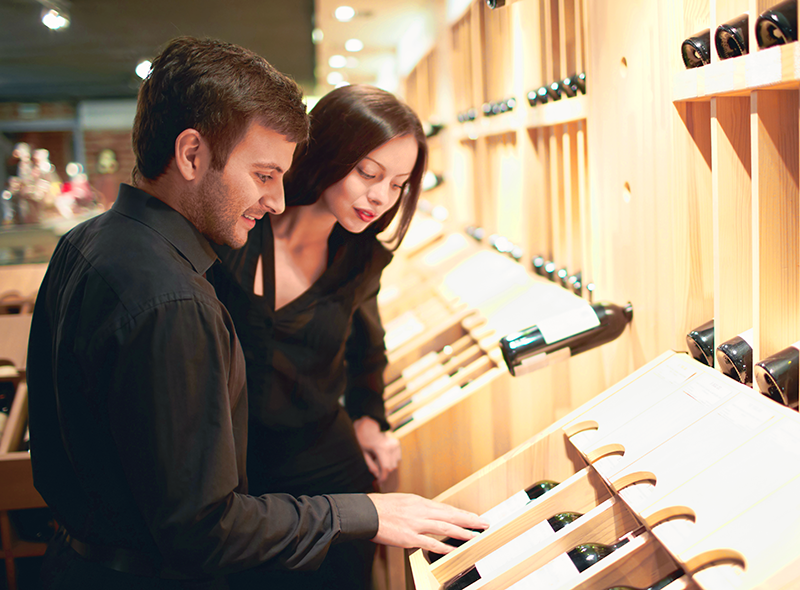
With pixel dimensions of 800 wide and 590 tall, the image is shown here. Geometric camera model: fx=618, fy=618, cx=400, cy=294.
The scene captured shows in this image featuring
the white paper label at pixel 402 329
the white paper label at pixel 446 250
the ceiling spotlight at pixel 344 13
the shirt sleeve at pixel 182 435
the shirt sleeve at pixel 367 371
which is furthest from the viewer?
the ceiling spotlight at pixel 344 13

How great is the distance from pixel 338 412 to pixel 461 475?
38 centimetres

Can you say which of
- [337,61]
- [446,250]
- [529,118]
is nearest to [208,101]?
[529,118]

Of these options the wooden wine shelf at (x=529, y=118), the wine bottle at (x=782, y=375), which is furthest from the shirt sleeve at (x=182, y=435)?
the wooden wine shelf at (x=529, y=118)

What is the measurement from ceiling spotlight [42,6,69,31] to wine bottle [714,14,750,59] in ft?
6.66

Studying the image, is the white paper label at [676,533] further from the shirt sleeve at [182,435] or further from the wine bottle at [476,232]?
the wine bottle at [476,232]

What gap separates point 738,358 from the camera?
38.8 inches

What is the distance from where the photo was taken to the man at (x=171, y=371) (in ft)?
2.63

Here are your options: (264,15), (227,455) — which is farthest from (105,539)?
(264,15)

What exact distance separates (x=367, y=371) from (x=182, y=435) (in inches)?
39.0

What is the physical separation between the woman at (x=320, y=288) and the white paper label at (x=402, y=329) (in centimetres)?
82

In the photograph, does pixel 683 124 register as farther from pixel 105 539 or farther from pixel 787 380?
pixel 105 539

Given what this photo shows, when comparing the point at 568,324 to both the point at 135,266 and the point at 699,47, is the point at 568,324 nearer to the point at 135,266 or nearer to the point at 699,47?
the point at 699,47

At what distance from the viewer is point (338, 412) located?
1.59 metres

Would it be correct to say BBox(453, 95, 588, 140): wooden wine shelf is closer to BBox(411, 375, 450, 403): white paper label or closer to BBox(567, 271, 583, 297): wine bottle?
BBox(567, 271, 583, 297): wine bottle
